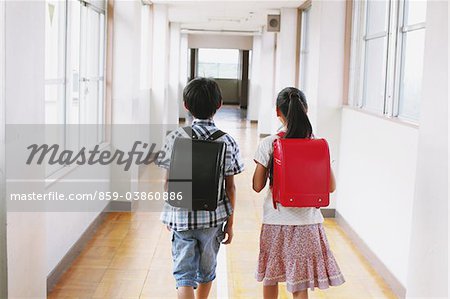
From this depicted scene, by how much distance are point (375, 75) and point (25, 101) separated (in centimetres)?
356

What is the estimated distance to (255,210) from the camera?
6.89 metres

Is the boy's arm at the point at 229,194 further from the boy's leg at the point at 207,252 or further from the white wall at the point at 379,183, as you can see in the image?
the white wall at the point at 379,183

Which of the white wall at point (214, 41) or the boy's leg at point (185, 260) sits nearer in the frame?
Answer: the boy's leg at point (185, 260)

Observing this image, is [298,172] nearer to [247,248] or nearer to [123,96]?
[247,248]

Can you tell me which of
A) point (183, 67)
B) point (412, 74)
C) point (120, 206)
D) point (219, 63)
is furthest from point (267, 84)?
point (219, 63)

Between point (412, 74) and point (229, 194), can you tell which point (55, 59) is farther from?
point (412, 74)

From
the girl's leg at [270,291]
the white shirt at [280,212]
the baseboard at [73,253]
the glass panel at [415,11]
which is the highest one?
the glass panel at [415,11]

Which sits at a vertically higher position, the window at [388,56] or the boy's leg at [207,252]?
the window at [388,56]

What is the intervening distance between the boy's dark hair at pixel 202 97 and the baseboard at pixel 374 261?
2.00 m

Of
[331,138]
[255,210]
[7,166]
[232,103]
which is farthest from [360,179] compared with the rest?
[232,103]

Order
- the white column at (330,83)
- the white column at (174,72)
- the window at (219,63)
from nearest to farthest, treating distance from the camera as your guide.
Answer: the white column at (330,83) → the white column at (174,72) → the window at (219,63)

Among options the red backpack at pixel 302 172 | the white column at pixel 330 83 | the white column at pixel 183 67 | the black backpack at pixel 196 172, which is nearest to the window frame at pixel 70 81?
the black backpack at pixel 196 172

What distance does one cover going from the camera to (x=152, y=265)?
15.6ft

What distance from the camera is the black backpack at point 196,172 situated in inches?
110
